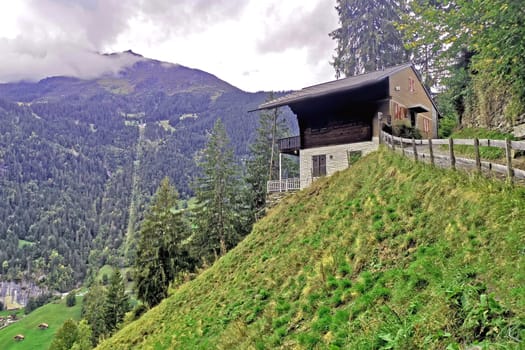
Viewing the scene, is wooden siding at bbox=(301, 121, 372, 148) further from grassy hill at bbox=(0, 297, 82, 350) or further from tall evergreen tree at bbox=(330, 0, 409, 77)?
grassy hill at bbox=(0, 297, 82, 350)

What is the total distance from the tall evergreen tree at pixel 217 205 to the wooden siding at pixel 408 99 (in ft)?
55.1

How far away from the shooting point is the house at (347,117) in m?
25.0

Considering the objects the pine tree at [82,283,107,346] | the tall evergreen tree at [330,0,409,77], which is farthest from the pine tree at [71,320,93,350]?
the tall evergreen tree at [330,0,409,77]

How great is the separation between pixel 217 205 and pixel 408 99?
61.2 feet

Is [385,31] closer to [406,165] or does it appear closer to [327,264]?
[406,165]

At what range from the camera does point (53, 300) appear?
151m

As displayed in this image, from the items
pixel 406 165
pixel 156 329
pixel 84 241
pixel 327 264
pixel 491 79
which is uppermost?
pixel 491 79

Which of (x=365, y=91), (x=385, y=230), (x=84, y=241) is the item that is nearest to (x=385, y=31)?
(x=365, y=91)

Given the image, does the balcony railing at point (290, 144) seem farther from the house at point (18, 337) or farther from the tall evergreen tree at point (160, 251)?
the house at point (18, 337)

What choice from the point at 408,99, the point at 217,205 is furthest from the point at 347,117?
the point at 217,205

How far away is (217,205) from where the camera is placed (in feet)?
118

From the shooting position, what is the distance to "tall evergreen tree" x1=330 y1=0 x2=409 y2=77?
1783 inches

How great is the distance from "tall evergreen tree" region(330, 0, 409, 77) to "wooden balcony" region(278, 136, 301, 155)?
21.9 meters

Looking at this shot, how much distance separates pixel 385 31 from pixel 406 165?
119 ft
